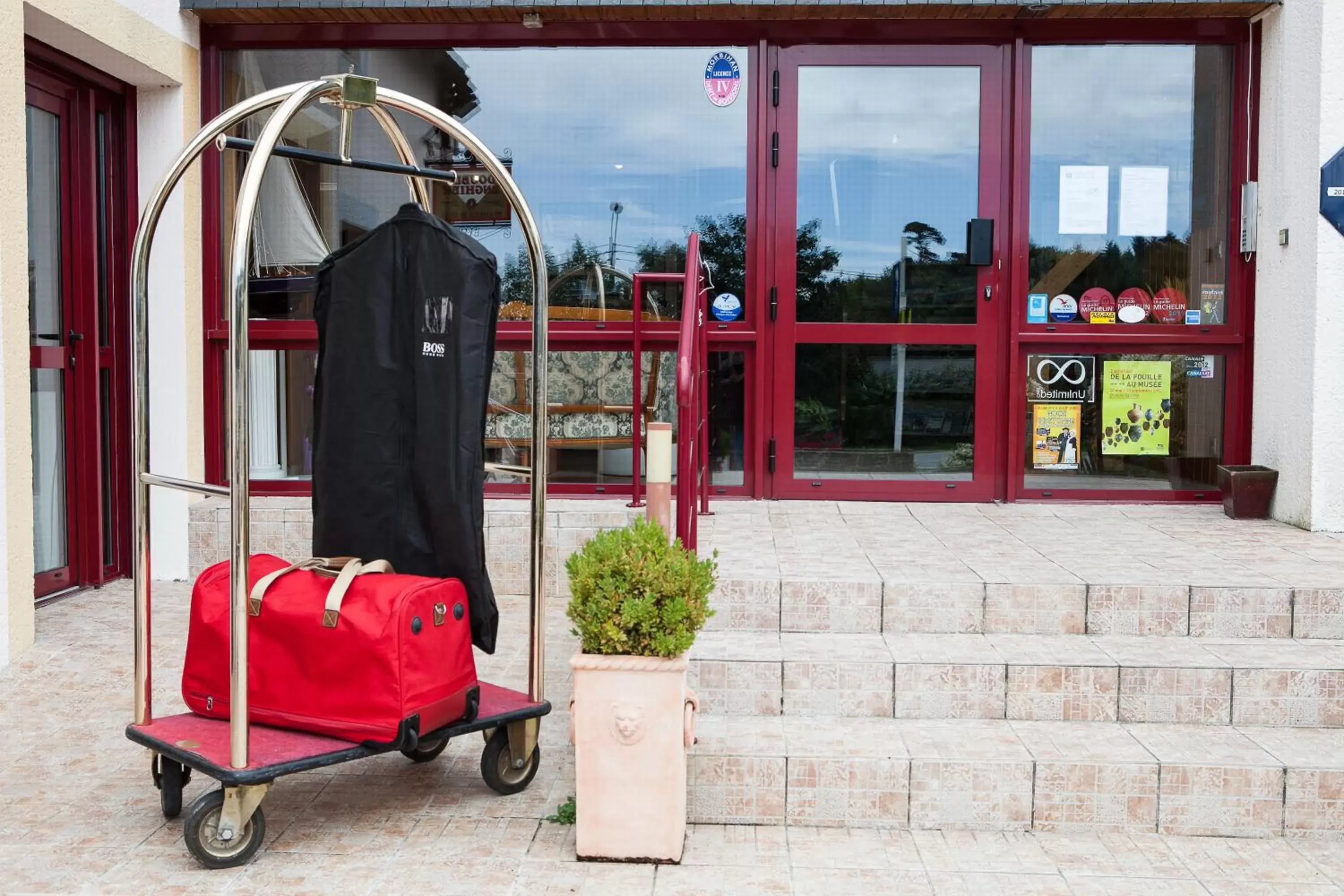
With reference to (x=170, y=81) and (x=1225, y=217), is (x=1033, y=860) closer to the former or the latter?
(x=1225, y=217)

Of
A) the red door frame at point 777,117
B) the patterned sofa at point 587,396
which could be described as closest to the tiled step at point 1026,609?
the red door frame at point 777,117

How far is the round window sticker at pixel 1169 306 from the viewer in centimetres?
614

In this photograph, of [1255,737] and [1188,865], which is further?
[1255,737]

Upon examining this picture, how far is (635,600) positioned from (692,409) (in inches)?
57.4

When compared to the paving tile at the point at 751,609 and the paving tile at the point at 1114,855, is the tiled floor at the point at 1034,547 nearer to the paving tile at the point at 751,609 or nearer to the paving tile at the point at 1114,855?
the paving tile at the point at 751,609

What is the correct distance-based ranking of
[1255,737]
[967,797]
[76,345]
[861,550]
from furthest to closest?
[76,345]
[861,550]
[1255,737]
[967,797]

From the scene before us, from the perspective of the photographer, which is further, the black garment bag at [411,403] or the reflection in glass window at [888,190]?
the reflection in glass window at [888,190]

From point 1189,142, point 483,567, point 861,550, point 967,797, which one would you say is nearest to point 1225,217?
point 1189,142

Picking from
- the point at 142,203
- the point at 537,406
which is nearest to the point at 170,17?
the point at 142,203

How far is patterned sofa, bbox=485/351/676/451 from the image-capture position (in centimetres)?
621

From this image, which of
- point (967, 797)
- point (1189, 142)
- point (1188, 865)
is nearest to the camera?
point (1188, 865)

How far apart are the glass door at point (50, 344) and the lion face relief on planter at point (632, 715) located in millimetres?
3249

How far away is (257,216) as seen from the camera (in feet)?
20.3

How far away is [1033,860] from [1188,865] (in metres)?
0.38
